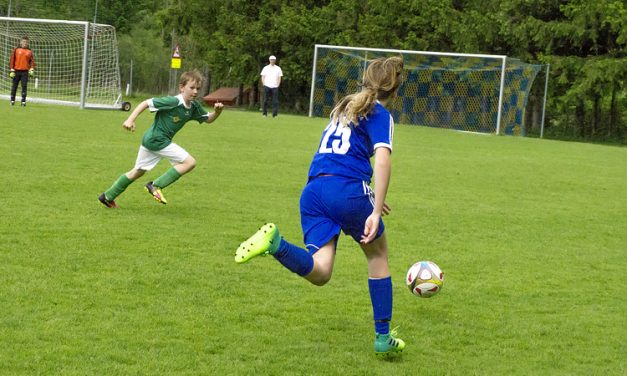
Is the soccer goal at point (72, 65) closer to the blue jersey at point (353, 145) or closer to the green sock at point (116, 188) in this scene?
the green sock at point (116, 188)

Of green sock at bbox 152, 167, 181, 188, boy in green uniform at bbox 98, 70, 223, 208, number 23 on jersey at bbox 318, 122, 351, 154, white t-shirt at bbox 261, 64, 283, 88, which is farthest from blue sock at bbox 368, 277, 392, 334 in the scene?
white t-shirt at bbox 261, 64, 283, 88

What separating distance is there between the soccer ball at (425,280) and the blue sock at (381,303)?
0.80m

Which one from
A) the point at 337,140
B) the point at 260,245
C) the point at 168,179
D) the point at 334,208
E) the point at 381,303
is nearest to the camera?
the point at 260,245

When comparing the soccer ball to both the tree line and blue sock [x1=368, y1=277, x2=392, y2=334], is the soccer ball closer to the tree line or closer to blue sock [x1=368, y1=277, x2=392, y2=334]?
blue sock [x1=368, y1=277, x2=392, y2=334]

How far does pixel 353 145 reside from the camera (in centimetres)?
477

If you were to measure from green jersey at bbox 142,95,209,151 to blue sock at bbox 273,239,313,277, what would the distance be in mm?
4966

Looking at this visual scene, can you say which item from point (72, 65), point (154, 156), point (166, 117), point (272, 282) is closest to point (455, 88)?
point (72, 65)

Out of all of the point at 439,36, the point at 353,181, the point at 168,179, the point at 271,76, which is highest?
the point at 439,36

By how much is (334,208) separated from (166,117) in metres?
5.08

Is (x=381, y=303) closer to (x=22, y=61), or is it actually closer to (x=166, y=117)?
(x=166, y=117)

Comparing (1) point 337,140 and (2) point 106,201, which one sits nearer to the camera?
(1) point 337,140

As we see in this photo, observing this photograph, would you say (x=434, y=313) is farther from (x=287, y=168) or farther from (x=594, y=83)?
(x=594, y=83)

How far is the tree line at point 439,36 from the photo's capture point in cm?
3172

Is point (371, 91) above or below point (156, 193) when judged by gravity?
above
